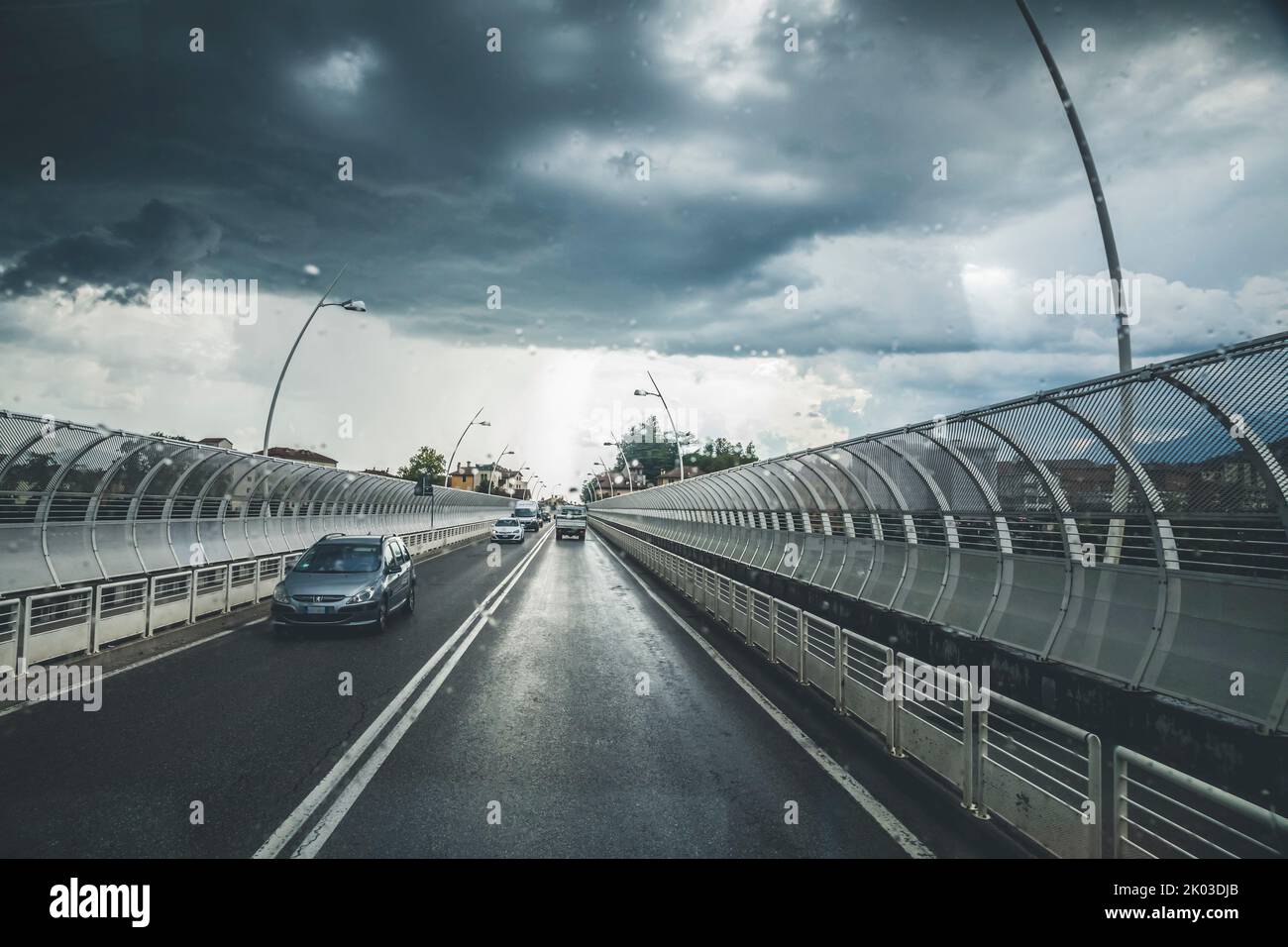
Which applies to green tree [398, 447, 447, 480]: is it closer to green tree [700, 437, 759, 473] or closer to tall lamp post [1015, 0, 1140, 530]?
green tree [700, 437, 759, 473]

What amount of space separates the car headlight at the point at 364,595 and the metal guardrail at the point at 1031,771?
6.91 metres

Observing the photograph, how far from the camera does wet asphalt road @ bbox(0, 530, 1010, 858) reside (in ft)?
14.8

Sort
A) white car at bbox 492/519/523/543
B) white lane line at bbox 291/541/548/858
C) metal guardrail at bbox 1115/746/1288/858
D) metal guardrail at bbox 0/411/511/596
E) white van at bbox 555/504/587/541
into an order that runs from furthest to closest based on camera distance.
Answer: white van at bbox 555/504/587/541 < white car at bbox 492/519/523/543 < metal guardrail at bbox 0/411/511/596 < white lane line at bbox 291/541/548/858 < metal guardrail at bbox 1115/746/1288/858

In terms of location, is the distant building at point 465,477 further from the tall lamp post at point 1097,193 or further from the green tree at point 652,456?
the tall lamp post at point 1097,193

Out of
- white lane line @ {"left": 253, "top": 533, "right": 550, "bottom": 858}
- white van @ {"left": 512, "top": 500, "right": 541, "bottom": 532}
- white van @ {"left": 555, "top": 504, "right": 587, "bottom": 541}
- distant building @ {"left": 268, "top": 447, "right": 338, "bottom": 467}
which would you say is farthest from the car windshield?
distant building @ {"left": 268, "top": 447, "right": 338, "bottom": 467}

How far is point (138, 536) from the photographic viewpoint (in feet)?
54.1

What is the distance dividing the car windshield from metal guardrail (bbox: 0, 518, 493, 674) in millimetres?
2078

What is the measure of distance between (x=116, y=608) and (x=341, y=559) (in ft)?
11.0

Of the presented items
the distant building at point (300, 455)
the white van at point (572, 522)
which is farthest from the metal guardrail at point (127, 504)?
the distant building at point (300, 455)

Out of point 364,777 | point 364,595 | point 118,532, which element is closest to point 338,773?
point 364,777

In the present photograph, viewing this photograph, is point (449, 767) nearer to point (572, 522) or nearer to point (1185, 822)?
point (1185, 822)

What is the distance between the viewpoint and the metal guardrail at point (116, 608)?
9320 millimetres
